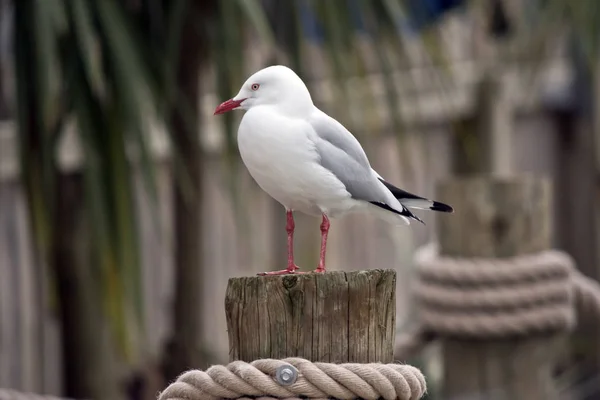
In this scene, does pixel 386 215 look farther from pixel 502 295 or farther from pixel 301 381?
pixel 502 295

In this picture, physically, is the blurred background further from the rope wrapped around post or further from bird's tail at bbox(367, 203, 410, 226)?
the rope wrapped around post

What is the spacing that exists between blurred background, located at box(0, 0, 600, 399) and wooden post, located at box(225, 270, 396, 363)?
0.78 m

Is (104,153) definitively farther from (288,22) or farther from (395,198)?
(395,198)

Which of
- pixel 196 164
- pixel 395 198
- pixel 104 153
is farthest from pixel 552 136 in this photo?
pixel 395 198

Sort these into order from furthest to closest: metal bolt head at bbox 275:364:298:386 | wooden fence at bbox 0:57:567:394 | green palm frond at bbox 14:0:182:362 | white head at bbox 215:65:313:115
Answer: wooden fence at bbox 0:57:567:394 < green palm frond at bbox 14:0:182:362 < white head at bbox 215:65:313:115 < metal bolt head at bbox 275:364:298:386

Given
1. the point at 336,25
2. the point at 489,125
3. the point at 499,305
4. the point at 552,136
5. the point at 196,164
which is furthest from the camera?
the point at 552,136

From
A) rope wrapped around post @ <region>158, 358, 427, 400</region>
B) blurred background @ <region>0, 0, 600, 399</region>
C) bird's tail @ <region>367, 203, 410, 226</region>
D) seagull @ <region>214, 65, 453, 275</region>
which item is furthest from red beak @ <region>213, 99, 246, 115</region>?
blurred background @ <region>0, 0, 600, 399</region>

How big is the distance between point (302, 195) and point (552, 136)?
Result: 112 inches

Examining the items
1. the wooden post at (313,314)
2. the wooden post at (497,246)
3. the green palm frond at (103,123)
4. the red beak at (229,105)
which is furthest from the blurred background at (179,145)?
the wooden post at (313,314)

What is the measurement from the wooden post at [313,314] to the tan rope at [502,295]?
84 centimetres

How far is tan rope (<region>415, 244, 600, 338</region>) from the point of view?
179 centimetres

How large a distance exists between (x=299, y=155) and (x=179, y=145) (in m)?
1.11

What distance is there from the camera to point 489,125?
309 centimetres

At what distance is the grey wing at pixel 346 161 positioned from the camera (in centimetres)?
106
